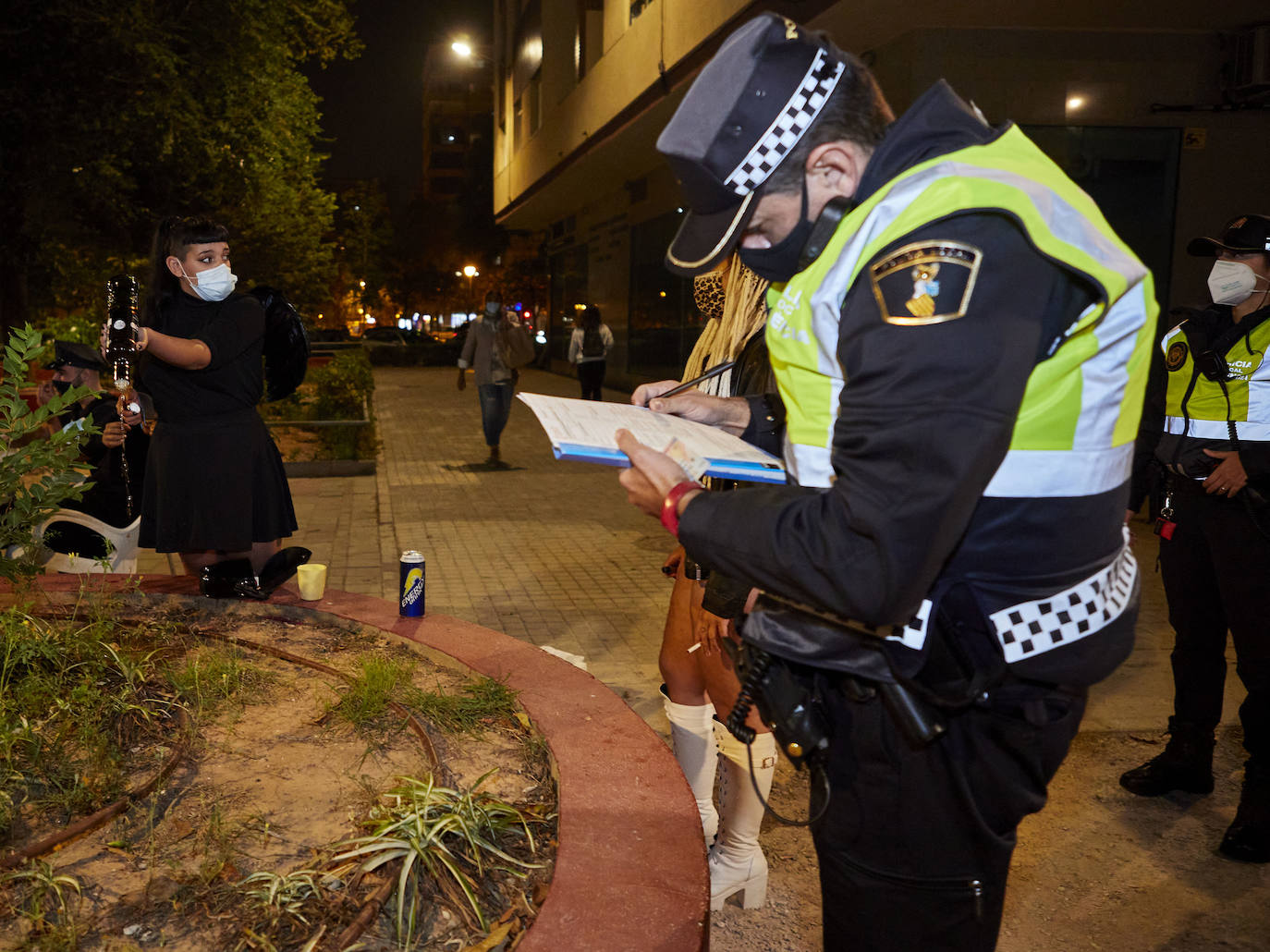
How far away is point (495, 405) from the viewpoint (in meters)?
13.0

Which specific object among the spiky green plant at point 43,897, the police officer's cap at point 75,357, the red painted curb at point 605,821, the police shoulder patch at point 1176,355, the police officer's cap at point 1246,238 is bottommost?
the spiky green plant at point 43,897

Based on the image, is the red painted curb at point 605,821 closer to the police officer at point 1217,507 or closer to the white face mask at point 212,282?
the white face mask at point 212,282

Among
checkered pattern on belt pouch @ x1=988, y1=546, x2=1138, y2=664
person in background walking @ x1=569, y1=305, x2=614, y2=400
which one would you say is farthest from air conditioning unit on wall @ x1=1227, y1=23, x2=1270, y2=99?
checkered pattern on belt pouch @ x1=988, y1=546, x2=1138, y2=664

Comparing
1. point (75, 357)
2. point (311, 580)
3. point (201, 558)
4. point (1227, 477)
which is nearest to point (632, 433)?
point (311, 580)

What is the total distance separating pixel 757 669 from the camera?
5.76 feet

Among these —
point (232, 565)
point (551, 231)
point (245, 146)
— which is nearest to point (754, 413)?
point (232, 565)

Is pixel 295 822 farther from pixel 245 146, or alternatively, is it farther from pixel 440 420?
pixel 440 420

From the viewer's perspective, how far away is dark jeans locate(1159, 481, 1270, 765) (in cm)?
378

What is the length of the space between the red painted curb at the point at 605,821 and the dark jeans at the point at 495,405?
30.6 feet

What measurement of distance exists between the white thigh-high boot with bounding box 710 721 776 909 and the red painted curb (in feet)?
1.53

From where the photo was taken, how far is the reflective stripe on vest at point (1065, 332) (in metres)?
1.39

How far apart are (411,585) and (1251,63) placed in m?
10.4

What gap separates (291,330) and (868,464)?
363 cm

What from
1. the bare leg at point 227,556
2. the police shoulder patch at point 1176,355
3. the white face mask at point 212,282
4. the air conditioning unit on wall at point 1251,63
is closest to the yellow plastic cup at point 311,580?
the bare leg at point 227,556
